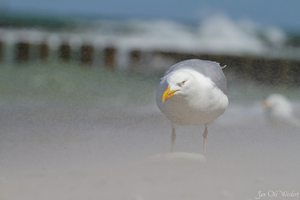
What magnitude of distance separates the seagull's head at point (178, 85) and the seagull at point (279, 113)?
1.76 m

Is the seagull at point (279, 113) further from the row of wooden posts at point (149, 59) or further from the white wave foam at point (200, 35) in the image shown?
the white wave foam at point (200, 35)

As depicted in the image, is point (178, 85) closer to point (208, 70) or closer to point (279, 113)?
point (208, 70)

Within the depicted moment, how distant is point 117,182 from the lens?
3326 millimetres

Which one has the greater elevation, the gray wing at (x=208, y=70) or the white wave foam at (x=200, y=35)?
the white wave foam at (x=200, y=35)

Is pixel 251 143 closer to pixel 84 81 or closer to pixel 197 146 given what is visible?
pixel 197 146

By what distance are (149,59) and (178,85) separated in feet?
28.8

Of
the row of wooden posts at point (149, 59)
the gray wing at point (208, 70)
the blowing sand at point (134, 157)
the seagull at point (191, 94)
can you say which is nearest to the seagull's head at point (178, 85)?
the seagull at point (191, 94)

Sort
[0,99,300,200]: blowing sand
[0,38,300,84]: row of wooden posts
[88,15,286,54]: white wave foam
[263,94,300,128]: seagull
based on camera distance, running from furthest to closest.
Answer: [88,15,286,54]: white wave foam
[0,38,300,84]: row of wooden posts
[263,94,300,128]: seagull
[0,99,300,200]: blowing sand

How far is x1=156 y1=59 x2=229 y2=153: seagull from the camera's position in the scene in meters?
3.79

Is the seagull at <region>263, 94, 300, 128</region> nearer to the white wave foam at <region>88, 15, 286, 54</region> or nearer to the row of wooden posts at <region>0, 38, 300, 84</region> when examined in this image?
the row of wooden posts at <region>0, 38, 300, 84</region>

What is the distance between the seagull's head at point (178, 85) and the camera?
12.3 feet

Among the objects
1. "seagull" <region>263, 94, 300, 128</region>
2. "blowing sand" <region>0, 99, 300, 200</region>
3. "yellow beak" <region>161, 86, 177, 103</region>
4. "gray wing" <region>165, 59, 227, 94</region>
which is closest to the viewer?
"blowing sand" <region>0, 99, 300, 200</region>

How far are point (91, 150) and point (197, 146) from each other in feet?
2.15

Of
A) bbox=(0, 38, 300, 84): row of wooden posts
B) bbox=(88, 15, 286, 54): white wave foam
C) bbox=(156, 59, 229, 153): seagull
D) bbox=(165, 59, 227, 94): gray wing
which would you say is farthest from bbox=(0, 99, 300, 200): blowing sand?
bbox=(88, 15, 286, 54): white wave foam
